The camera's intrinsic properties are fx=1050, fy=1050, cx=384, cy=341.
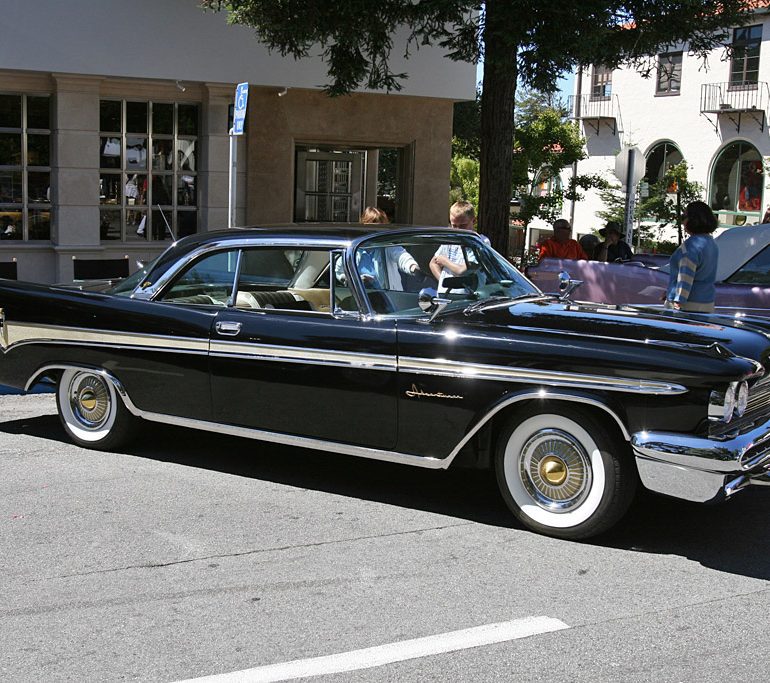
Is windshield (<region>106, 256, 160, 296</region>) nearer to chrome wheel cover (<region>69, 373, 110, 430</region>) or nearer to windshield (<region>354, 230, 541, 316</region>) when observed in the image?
chrome wheel cover (<region>69, 373, 110, 430</region>)

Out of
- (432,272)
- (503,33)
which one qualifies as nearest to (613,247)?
(503,33)

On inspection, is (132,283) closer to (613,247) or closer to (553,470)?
(553,470)

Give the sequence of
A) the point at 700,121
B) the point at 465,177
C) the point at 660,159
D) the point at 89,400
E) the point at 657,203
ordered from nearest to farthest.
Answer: the point at 89,400 < the point at 657,203 < the point at 700,121 < the point at 660,159 < the point at 465,177

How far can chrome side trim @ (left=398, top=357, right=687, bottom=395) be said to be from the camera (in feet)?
15.6

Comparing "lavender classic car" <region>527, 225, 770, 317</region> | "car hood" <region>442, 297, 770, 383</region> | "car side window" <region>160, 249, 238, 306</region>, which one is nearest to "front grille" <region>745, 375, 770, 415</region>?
"car hood" <region>442, 297, 770, 383</region>

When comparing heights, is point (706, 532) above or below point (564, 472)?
below

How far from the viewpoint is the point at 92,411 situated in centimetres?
672

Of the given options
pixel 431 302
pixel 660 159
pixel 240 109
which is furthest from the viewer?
pixel 660 159

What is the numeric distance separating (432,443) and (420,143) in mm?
11541

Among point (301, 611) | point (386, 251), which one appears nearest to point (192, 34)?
point (386, 251)

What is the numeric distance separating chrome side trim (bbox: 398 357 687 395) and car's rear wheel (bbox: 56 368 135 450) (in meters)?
2.16

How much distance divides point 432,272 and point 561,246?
6090mm

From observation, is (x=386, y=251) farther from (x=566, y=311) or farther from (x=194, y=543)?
(x=194, y=543)

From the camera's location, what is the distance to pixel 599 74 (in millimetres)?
42688
